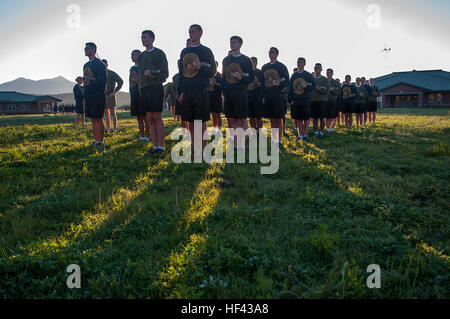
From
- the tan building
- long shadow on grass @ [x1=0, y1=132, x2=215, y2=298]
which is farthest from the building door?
the tan building

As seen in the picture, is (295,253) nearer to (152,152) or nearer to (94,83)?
(152,152)

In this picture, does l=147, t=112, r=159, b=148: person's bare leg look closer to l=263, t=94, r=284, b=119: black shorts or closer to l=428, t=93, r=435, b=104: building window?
l=263, t=94, r=284, b=119: black shorts

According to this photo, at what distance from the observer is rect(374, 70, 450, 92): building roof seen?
161 feet

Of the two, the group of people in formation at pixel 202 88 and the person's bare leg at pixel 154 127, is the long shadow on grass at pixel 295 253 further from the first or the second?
the person's bare leg at pixel 154 127

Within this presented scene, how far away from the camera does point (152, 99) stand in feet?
21.3

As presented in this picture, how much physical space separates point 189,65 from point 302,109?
4228mm

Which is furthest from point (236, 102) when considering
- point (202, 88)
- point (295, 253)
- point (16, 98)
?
point (16, 98)

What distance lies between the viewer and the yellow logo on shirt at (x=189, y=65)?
6031 mm

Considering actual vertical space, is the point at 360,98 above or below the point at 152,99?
above

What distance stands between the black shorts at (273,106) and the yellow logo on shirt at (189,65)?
9.57 feet

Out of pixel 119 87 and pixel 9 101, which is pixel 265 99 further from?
pixel 9 101

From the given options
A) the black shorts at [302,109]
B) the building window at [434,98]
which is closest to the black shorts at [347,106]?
the black shorts at [302,109]

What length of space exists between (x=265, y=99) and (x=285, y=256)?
6.48 m

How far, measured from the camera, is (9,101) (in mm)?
64750
